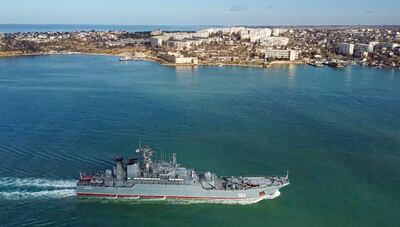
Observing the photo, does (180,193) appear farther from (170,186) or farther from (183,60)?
(183,60)

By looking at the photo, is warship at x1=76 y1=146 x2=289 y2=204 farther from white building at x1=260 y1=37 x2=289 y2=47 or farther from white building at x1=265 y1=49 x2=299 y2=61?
white building at x1=260 y1=37 x2=289 y2=47

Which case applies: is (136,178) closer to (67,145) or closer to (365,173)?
(67,145)

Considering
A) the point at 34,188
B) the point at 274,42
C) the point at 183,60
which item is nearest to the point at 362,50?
the point at 274,42

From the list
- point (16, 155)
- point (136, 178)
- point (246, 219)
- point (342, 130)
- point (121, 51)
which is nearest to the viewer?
point (246, 219)

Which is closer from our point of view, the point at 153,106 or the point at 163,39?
the point at 153,106

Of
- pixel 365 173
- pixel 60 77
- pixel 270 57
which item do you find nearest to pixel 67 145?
pixel 365 173


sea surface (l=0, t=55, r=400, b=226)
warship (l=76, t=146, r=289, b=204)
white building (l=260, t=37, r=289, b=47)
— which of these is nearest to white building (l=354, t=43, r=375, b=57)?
Answer: white building (l=260, t=37, r=289, b=47)
